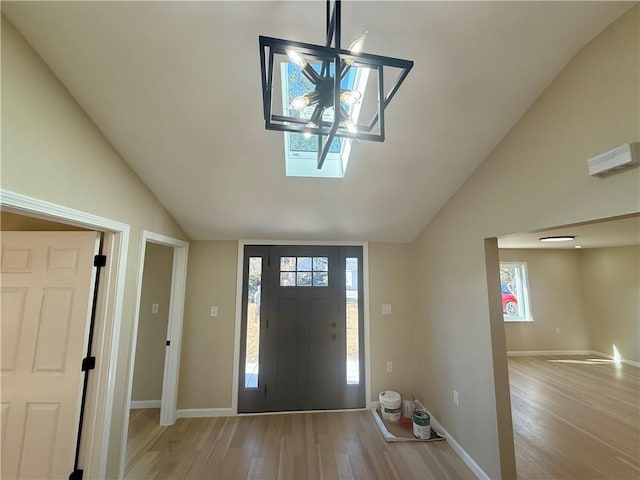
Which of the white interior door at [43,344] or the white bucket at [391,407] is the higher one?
the white interior door at [43,344]

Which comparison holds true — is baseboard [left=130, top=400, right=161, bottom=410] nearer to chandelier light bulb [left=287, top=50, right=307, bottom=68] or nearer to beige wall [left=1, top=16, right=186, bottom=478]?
beige wall [left=1, top=16, right=186, bottom=478]

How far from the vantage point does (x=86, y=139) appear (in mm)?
1691

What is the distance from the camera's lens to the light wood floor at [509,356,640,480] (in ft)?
7.57

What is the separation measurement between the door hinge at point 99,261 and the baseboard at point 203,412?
2156mm

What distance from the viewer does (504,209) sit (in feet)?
6.43

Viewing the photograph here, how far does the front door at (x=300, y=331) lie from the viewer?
3203 mm

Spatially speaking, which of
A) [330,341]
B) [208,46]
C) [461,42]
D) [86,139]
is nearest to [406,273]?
[330,341]

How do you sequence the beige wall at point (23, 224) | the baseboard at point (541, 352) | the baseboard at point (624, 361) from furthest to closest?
1. the baseboard at point (541, 352)
2. the baseboard at point (624, 361)
3. the beige wall at point (23, 224)

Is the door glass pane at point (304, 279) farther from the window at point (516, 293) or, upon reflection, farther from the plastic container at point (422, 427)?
the window at point (516, 293)

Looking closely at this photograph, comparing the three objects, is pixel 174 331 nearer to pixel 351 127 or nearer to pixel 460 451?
pixel 351 127

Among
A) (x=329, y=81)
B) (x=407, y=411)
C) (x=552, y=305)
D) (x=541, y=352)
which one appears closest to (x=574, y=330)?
(x=552, y=305)

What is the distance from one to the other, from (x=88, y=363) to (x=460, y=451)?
326 centimetres

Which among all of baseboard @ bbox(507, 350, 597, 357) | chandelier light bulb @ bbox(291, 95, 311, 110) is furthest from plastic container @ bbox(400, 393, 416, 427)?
baseboard @ bbox(507, 350, 597, 357)

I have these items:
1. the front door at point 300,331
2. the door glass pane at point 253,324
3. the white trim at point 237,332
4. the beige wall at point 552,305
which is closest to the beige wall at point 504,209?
the front door at point 300,331
